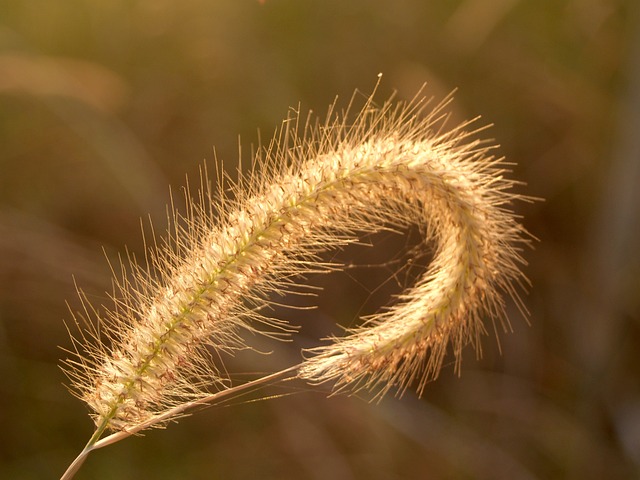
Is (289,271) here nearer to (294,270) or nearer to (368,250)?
(294,270)

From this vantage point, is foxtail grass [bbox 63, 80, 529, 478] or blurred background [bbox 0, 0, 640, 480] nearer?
foxtail grass [bbox 63, 80, 529, 478]

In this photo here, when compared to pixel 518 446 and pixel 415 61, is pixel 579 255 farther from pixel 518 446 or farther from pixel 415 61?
pixel 415 61

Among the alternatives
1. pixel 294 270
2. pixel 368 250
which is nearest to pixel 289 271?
pixel 294 270

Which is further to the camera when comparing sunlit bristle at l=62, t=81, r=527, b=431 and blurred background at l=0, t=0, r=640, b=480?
blurred background at l=0, t=0, r=640, b=480

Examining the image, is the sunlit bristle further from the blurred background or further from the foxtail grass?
the blurred background

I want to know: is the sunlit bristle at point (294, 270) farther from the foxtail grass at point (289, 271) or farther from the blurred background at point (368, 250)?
the blurred background at point (368, 250)

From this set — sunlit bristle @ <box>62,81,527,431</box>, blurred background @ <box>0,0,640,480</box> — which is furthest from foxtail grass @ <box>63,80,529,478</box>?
→ blurred background @ <box>0,0,640,480</box>

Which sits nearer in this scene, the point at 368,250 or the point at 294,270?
the point at 294,270

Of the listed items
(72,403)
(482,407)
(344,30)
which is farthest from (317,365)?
(344,30)
